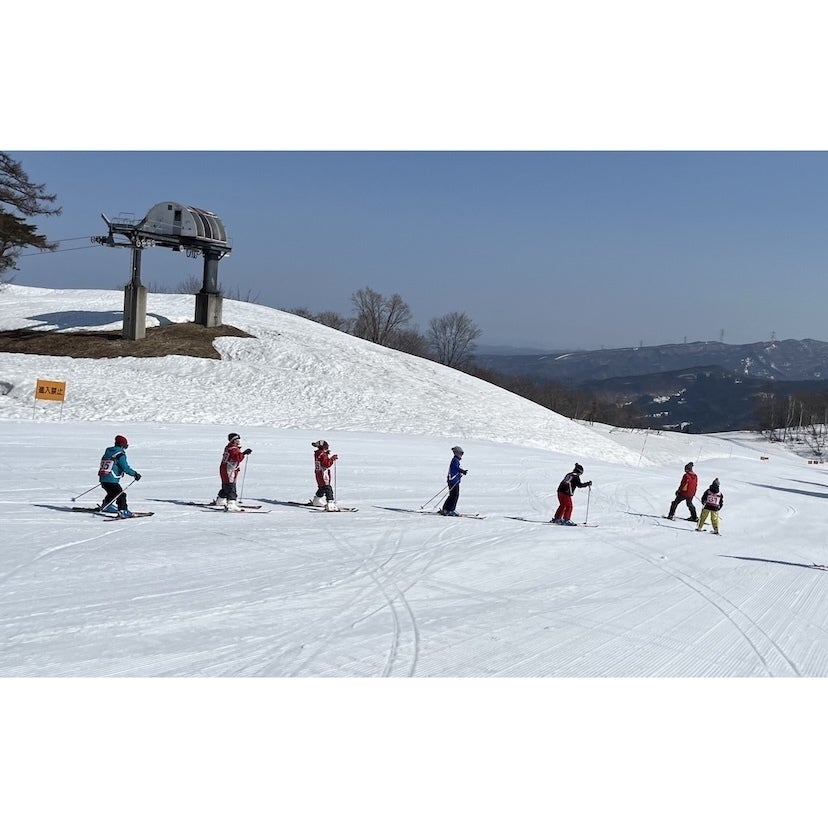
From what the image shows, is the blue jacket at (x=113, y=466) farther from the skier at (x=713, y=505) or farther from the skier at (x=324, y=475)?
the skier at (x=713, y=505)

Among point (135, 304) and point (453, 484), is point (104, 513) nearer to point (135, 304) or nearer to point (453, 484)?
point (453, 484)

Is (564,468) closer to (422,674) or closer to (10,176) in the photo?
(422,674)

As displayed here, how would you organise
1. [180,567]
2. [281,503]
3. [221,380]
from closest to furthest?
[180,567] → [281,503] → [221,380]

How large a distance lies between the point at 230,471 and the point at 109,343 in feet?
78.3

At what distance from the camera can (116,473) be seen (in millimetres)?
13680

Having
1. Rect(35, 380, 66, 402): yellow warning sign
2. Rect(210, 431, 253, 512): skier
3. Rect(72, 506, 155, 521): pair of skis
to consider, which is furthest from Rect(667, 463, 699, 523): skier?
Rect(35, 380, 66, 402): yellow warning sign

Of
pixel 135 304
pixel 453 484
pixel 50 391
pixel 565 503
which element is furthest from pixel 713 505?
pixel 135 304

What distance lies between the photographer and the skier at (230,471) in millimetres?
14664

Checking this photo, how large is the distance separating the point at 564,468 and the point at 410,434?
24.0 ft

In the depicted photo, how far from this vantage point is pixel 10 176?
35406mm

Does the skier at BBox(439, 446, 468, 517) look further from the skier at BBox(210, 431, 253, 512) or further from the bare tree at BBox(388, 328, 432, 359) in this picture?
the bare tree at BBox(388, 328, 432, 359)

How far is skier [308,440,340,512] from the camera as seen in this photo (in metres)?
15.9

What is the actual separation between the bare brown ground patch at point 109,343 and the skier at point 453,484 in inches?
856

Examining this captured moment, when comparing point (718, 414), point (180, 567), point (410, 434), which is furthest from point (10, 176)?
point (718, 414)
